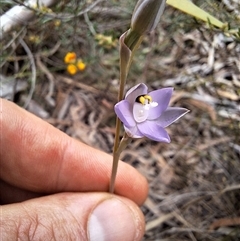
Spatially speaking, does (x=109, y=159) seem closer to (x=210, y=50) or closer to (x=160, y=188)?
(x=160, y=188)

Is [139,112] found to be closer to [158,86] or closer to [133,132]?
[133,132]

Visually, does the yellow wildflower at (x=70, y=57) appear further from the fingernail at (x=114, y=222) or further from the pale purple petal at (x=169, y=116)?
the pale purple petal at (x=169, y=116)

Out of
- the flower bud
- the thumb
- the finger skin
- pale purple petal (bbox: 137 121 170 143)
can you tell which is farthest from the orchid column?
the finger skin

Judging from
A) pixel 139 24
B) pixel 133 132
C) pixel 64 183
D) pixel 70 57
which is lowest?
pixel 64 183

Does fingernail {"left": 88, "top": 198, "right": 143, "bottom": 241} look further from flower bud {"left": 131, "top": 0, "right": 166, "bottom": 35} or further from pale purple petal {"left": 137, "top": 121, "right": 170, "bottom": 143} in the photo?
flower bud {"left": 131, "top": 0, "right": 166, "bottom": 35}

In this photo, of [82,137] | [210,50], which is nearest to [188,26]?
[210,50]

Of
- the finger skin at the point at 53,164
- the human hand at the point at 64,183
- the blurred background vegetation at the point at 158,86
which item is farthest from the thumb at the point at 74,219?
the blurred background vegetation at the point at 158,86

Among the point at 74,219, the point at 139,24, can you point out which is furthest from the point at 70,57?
the point at 139,24
